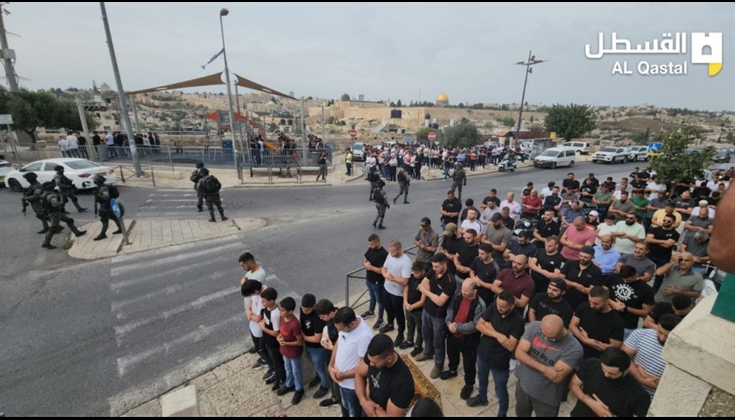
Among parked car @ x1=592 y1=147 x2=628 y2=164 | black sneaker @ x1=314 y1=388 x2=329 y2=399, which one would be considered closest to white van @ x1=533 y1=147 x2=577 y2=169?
parked car @ x1=592 y1=147 x2=628 y2=164

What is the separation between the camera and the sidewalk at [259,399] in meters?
4.06

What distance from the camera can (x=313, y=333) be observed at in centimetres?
405

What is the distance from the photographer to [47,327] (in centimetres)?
575

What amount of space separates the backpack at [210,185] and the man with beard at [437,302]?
883 centimetres

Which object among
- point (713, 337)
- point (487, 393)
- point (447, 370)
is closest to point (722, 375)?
point (713, 337)

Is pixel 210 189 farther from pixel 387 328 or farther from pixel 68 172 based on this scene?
pixel 387 328

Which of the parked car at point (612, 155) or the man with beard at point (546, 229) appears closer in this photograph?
the man with beard at point (546, 229)

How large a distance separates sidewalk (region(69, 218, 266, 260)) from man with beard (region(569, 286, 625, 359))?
30.7 feet

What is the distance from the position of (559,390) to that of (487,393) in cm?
118

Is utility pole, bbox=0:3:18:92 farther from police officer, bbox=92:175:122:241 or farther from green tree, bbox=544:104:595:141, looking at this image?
green tree, bbox=544:104:595:141

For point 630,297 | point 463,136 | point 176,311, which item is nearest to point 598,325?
point 630,297

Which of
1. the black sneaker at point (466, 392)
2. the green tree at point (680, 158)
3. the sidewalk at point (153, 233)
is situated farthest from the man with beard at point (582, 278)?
the green tree at point (680, 158)

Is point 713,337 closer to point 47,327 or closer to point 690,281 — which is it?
→ point 690,281

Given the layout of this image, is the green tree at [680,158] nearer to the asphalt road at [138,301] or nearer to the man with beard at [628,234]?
the man with beard at [628,234]
